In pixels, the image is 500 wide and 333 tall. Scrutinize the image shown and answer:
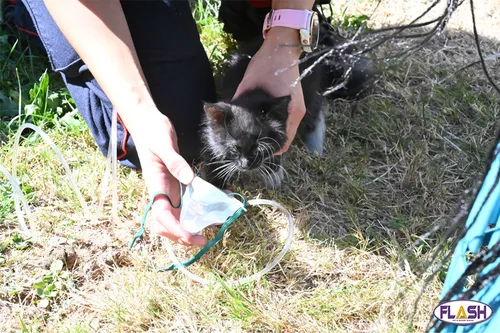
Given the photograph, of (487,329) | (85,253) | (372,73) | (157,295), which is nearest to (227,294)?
(157,295)

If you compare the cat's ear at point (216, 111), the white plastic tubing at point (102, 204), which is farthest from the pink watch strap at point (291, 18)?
the white plastic tubing at point (102, 204)

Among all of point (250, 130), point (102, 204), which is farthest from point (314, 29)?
point (102, 204)

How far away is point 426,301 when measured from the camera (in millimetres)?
1298

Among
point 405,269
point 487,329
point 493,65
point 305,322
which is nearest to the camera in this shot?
point 487,329

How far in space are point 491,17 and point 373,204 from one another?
1.42 metres

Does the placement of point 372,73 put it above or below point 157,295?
above

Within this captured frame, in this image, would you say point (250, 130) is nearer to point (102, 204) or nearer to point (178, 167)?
point (178, 167)

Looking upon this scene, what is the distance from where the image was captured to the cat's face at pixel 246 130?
4.90 ft

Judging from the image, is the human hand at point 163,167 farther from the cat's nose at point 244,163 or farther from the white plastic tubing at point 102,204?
the cat's nose at point 244,163

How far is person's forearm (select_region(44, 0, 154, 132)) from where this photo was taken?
4.39ft

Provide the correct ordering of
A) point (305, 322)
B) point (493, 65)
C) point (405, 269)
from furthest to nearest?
point (493, 65), point (405, 269), point (305, 322)

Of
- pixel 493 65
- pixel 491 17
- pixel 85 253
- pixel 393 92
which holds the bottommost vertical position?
pixel 85 253

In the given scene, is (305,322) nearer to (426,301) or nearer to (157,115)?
(426,301)

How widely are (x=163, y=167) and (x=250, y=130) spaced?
0.31 m
